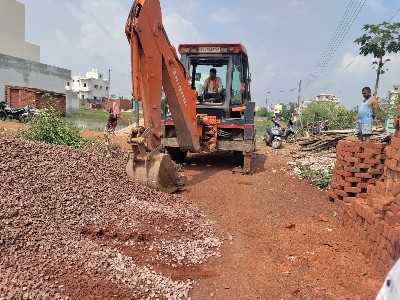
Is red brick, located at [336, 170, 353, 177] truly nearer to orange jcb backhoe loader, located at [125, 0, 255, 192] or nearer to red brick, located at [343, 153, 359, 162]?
red brick, located at [343, 153, 359, 162]

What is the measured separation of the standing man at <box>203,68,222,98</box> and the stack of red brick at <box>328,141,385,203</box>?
11.0 feet

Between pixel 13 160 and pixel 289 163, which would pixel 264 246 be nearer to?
pixel 13 160

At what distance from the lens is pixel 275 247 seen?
14.4ft

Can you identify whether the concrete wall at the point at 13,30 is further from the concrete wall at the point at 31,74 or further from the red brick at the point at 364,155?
the red brick at the point at 364,155

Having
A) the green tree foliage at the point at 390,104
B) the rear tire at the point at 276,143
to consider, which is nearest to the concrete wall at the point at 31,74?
the rear tire at the point at 276,143

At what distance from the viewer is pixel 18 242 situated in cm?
318

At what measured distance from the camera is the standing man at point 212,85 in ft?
28.3

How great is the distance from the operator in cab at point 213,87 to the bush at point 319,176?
269 centimetres

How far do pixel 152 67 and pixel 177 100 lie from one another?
1.04 meters

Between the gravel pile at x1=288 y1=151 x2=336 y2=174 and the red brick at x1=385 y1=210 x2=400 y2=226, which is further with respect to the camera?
the gravel pile at x1=288 y1=151 x2=336 y2=174

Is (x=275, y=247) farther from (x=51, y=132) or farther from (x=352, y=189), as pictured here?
(x=51, y=132)

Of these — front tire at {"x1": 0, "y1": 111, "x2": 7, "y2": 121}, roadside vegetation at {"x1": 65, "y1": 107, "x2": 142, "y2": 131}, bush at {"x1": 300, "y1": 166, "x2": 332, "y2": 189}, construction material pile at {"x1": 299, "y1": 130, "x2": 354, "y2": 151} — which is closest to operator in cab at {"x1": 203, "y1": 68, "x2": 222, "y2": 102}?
bush at {"x1": 300, "y1": 166, "x2": 332, "y2": 189}

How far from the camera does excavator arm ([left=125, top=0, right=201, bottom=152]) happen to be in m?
5.81

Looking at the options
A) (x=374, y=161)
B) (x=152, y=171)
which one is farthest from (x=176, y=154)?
(x=374, y=161)
